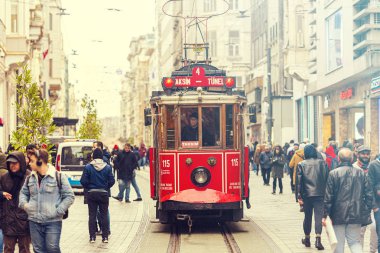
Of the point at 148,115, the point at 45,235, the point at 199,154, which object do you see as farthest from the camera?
the point at 148,115

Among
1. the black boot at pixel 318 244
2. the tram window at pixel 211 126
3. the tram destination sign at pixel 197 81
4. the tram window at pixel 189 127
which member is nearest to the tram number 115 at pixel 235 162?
the tram window at pixel 211 126

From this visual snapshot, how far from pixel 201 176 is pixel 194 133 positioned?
32.0 inches

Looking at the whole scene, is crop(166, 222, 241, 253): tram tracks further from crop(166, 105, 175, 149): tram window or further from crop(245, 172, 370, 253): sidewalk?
crop(166, 105, 175, 149): tram window

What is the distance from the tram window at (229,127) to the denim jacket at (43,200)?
7.54 m

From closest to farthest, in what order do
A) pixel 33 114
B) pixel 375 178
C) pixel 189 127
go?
1. pixel 375 178
2. pixel 189 127
3. pixel 33 114

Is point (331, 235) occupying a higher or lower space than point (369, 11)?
lower

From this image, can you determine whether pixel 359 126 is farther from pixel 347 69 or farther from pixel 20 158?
pixel 20 158

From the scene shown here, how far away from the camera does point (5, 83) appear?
1532 inches

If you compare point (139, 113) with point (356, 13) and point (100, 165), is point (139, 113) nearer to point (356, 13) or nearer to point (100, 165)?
point (356, 13)

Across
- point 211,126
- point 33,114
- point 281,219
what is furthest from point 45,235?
point 281,219

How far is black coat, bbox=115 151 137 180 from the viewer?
975 inches

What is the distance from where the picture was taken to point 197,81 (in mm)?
17719

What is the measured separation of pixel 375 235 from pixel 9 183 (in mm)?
5140

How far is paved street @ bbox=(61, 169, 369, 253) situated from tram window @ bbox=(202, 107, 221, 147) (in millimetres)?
1804
